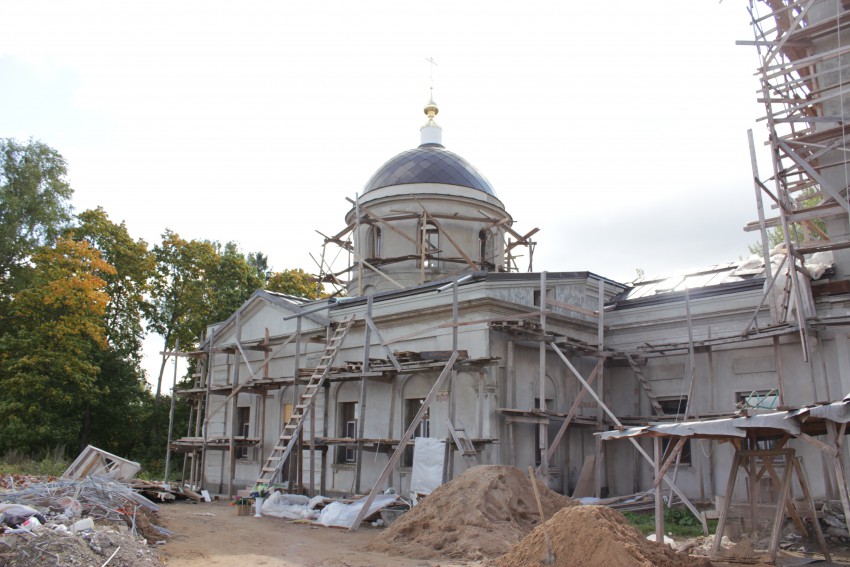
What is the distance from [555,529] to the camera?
10.3 meters

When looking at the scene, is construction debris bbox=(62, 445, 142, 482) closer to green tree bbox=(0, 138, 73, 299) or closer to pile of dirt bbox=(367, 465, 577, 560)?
pile of dirt bbox=(367, 465, 577, 560)

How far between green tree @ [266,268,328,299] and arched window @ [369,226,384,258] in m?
14.9

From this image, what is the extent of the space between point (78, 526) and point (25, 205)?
2625 centimetres

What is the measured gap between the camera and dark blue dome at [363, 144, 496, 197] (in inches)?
984

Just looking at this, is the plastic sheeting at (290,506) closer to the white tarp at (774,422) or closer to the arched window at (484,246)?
the white tarp at (774,422)

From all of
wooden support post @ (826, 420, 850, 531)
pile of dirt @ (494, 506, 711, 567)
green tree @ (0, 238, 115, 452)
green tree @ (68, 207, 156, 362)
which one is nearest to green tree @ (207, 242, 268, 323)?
green tree @ (68, 207, 156, 362)

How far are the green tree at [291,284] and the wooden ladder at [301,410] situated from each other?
19370 millimetres

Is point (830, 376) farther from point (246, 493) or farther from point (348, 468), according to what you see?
point (246, 493)

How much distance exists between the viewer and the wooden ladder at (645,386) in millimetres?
19125

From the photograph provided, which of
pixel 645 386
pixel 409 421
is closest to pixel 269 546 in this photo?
pixel 409 421

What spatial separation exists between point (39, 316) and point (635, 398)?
2357 centimetres

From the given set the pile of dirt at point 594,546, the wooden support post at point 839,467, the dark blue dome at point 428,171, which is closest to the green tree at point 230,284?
the dark blue dome at point 428,171

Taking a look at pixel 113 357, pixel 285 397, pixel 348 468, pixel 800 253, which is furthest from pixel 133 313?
pixel 800 253

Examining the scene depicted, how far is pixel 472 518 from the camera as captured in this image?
511 inches
